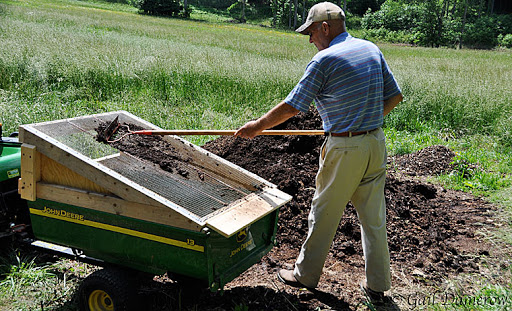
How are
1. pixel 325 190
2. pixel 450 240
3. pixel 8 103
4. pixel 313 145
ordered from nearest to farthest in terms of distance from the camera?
pixel 325 190
pixel 450 240
pixel 313 145
pixel 8 103

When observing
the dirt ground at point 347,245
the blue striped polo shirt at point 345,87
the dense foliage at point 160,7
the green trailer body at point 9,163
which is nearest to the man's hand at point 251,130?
the blue striped polo shirt at point 345,87

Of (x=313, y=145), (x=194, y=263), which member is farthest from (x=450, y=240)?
(x=194, y=263)

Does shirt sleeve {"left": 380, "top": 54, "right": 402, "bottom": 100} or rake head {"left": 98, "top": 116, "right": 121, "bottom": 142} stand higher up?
shirt sleeve {"left": 380, "top": 54, "right": 402, "bottom": 100}

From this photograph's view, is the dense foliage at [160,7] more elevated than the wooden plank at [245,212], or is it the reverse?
the dense foliage at [160,7]

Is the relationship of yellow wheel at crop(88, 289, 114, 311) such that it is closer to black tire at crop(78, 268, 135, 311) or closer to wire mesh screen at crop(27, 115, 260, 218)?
black tire at crop(78, 268, 135, 311)

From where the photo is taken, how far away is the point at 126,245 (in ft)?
9.46

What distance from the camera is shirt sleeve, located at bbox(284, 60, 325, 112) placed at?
2965 mm

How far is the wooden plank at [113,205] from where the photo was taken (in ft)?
8.71

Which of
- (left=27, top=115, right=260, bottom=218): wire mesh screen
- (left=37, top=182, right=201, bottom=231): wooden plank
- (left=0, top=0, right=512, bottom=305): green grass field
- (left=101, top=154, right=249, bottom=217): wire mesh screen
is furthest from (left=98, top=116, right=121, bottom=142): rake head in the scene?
(left=0, top=0, right=512, bottom=305): green grass field

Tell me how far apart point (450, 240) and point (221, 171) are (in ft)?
7.79

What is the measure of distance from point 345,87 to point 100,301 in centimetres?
219

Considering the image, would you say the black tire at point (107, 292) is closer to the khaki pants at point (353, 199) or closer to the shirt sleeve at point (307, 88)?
the khaki pants at point (353, 199)

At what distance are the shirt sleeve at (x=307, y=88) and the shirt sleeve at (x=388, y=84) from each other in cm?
53

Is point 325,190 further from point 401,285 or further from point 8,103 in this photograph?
point 8,103
